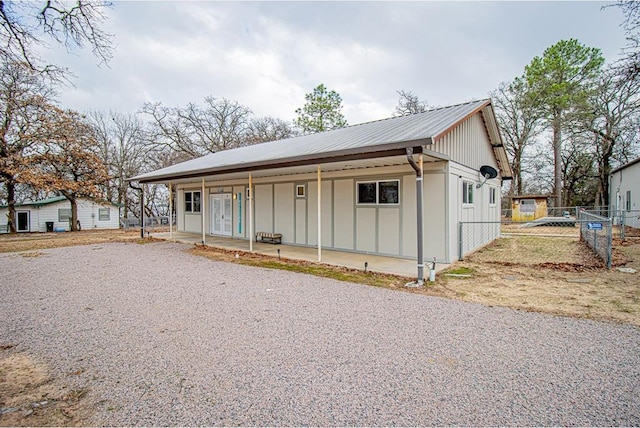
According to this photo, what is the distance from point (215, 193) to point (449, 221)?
32.5ft

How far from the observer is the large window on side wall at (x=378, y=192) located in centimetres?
842

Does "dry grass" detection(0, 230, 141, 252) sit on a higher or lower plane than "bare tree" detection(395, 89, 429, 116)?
lower

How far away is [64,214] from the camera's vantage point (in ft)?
67.9

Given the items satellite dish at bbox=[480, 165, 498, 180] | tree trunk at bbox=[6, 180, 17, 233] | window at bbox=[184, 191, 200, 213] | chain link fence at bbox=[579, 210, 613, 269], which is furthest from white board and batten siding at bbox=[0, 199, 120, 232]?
chain link fence at bbox=[579, 210, 613, 269]

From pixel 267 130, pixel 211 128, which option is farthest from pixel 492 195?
pixel 211 128

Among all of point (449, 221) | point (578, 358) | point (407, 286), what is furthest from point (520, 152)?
point (578, 358)

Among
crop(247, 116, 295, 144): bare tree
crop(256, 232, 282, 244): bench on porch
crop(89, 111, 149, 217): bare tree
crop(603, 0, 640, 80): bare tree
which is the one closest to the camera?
crop(603, 0, 640, 80): bare tree

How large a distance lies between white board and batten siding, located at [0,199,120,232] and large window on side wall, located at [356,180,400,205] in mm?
18227

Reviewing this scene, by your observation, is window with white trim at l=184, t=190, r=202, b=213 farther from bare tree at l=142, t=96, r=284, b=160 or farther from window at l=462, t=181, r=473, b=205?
bare tree at l=142, t=96, r=284, b=160

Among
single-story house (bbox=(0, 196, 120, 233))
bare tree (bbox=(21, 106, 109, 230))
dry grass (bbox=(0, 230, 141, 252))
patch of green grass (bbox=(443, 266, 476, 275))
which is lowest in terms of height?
patch of green grass (bbox=(443, 266, 476, 275))

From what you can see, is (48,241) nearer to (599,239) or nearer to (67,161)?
(67,161)

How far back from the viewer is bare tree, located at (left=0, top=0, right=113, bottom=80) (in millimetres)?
4629

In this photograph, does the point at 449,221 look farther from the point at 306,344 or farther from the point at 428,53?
the point at 428,53

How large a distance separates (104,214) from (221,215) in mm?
13048
